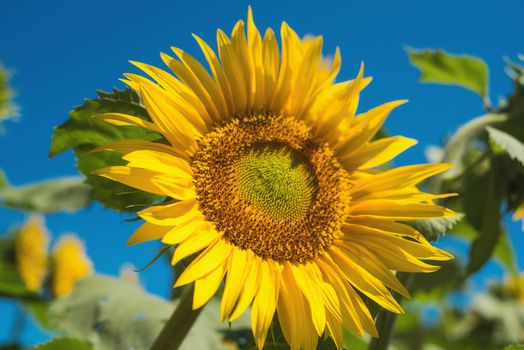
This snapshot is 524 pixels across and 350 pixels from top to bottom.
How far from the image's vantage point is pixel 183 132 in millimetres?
1360

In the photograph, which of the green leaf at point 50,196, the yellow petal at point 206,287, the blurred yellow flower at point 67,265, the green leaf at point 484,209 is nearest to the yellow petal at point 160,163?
the yellow petal at point 206,287

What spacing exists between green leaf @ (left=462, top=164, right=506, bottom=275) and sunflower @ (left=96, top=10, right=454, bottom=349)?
549 millimetres

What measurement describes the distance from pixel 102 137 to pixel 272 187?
412mm

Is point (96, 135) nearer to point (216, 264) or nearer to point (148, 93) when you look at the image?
point (148, 93)

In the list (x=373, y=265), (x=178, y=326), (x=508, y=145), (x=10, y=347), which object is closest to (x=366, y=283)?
(x=373, y=265)

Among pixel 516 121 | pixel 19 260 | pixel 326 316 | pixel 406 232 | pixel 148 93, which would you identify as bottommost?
pixel 19 260

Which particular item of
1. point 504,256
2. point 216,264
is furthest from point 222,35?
point 504,256

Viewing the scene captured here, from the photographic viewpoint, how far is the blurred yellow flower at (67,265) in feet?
13.0

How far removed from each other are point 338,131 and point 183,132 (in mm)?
385

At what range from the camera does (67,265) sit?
405 cm

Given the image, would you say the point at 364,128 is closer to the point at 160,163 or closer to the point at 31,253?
the point at 160,163

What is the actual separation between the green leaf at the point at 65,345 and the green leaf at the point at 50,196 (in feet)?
3.83

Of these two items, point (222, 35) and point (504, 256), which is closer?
point (222, 35)

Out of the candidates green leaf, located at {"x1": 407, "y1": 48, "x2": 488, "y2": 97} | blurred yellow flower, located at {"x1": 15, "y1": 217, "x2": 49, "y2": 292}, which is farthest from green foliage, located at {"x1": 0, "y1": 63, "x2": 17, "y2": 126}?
green leaf, located at {"x1": 407, "y1": 48, "x2": 488, "y2": 97}
